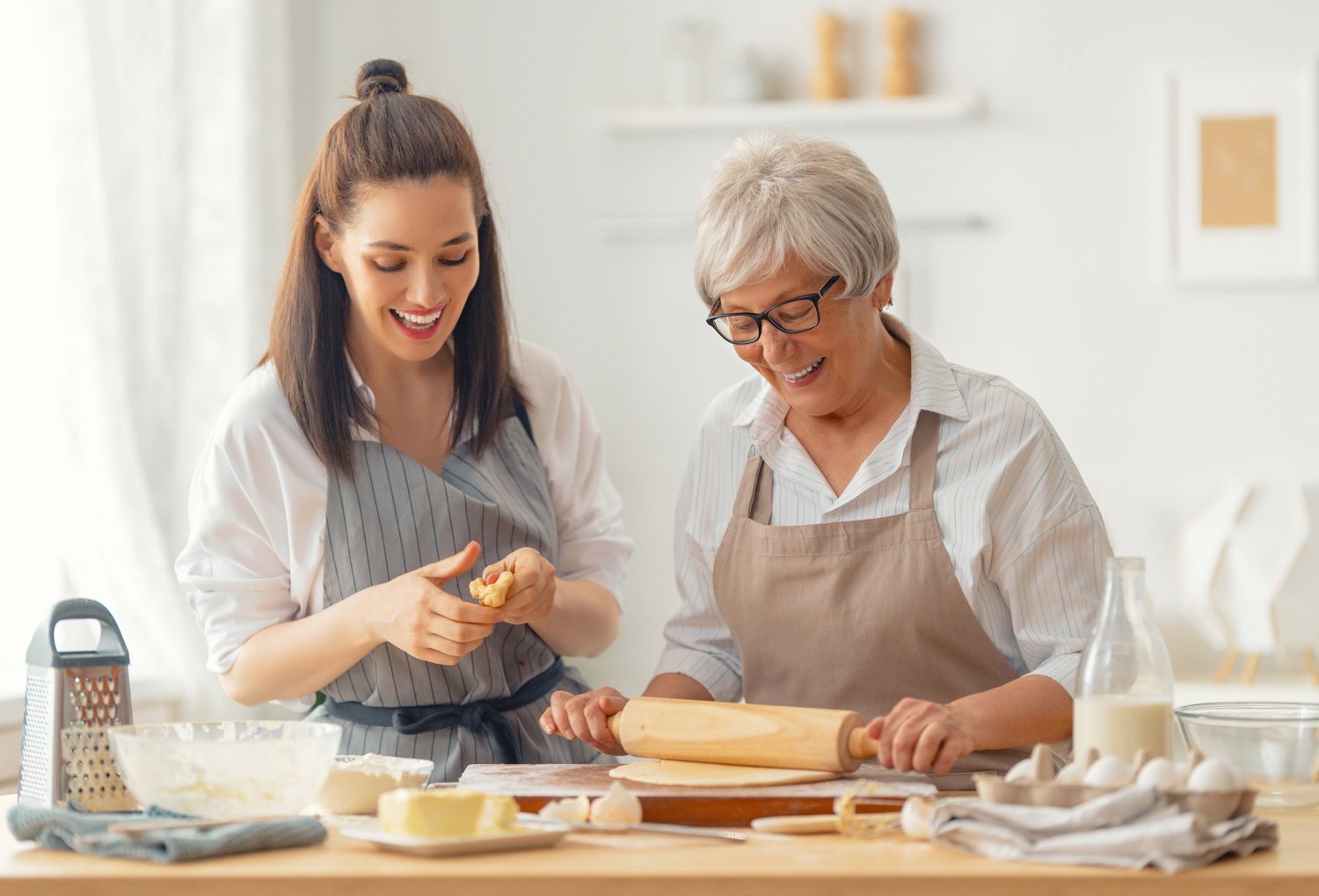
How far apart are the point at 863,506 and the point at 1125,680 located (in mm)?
462

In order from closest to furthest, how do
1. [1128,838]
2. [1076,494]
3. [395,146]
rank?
[1128,838] → [1076,494] → [395,146]

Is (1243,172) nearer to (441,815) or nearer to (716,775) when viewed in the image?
(716,775)

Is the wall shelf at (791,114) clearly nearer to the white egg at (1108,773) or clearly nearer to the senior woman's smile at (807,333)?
the senior woman's smile at (807,333)

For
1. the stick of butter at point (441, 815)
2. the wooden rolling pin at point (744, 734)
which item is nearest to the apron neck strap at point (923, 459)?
the wooden rolling pin at point (744, 734)

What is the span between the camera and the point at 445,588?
6.02 feet

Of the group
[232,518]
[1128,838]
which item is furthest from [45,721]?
[1128,838]

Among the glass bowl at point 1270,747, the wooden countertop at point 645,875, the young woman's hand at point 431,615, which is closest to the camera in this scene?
the wooden countertop at point 645,875

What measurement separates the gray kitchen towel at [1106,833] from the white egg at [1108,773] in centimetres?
2

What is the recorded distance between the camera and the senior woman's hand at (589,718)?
1544 mm

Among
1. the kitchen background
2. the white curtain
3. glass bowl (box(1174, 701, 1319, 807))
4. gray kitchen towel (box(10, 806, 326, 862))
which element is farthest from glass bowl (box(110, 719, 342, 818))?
the kitchen background

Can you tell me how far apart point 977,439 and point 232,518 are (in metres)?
0.89

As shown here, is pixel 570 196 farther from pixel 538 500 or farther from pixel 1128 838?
pixel 1128 838

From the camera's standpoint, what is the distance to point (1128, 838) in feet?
3.63

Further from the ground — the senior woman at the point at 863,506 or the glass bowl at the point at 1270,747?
the senior woman at the point at 863,506
